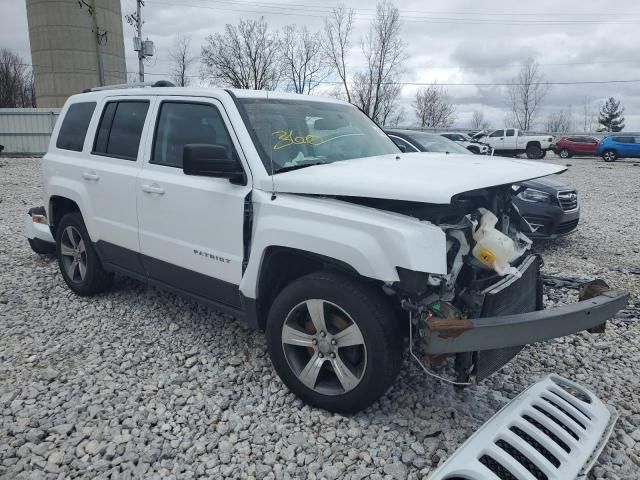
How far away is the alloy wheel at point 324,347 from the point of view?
2912 millimetres

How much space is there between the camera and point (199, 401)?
10.8 ft

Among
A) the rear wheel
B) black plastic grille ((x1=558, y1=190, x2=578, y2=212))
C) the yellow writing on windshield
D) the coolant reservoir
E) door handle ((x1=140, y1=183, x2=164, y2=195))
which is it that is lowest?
the rear wheel

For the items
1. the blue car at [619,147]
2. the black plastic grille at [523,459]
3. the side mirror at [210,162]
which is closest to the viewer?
the black plastic grille at [523,459]

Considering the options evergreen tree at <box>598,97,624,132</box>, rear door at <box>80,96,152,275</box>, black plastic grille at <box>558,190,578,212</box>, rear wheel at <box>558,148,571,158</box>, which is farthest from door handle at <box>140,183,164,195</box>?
evergreen tree at <box>598,97,624,132</box>

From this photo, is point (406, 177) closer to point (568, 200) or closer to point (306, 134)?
point (306, 134)

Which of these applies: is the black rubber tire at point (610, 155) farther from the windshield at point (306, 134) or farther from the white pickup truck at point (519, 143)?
the windshield at point (306, 134)

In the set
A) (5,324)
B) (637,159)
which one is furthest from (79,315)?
(637,159)

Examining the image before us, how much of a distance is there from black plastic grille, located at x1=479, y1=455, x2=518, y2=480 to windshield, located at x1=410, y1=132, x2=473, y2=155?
652cm

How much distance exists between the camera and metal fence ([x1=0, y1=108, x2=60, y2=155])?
24438mm

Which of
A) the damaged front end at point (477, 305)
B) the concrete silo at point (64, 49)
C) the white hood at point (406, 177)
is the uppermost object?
the concrete silo at point (64, 49)

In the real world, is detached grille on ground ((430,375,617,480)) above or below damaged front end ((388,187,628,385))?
below

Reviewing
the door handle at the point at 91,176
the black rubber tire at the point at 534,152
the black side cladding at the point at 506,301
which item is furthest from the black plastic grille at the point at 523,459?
the black rubber tire at the point at 534,152

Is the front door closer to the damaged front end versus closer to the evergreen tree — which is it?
the damaged front end

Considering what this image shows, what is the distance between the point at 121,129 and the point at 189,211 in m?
1.30
